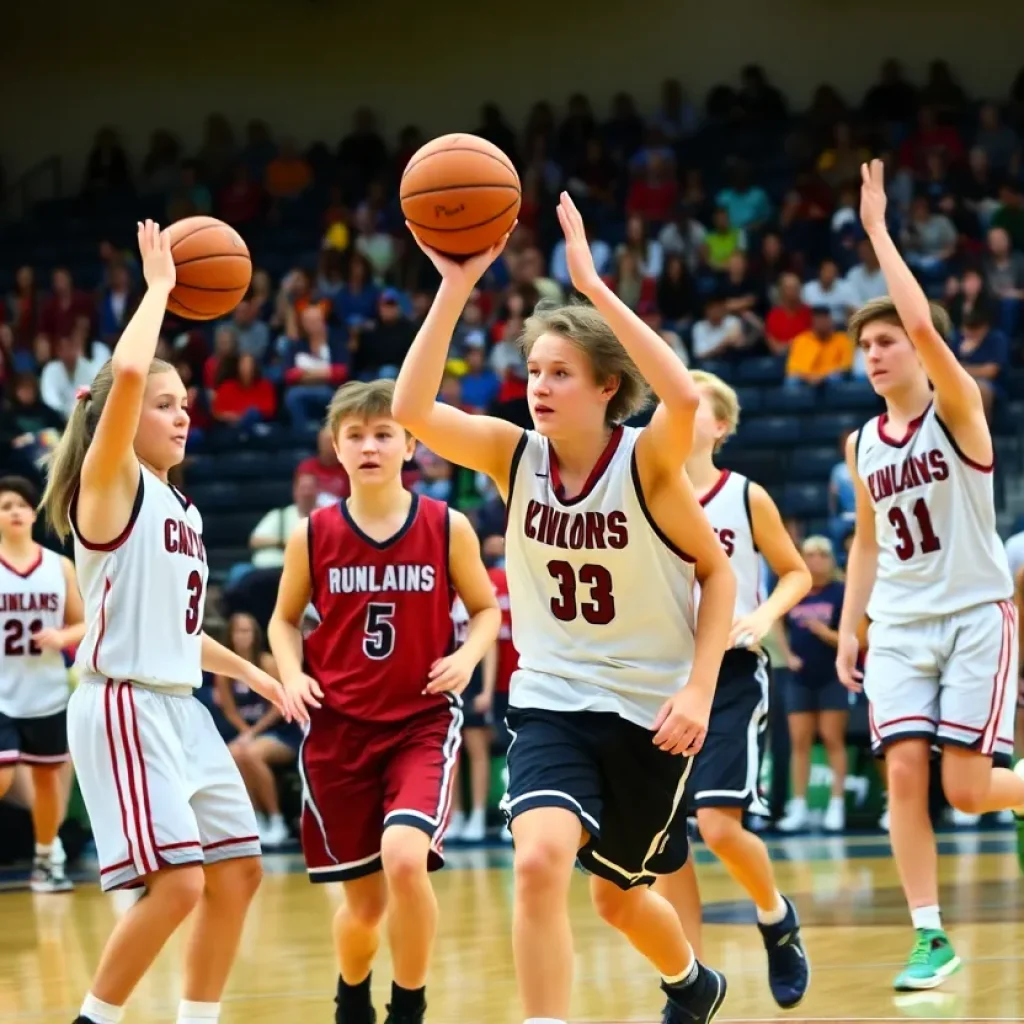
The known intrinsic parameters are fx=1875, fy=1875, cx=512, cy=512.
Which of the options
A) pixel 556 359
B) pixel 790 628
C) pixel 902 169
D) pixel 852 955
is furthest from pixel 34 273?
pixel 556 359

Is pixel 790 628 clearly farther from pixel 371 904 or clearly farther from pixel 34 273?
pixel 34 273

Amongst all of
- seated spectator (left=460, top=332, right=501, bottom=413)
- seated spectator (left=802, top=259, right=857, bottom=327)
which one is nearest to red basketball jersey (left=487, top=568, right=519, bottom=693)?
seated spectator (left=460, top=332, right=501, bottom=413)

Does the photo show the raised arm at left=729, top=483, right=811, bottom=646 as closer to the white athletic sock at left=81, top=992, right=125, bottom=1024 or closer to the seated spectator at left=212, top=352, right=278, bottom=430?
the white athletic sock at left=81, top=992, right=125, bottom=1024

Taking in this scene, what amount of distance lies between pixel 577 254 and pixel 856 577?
8.45 feet

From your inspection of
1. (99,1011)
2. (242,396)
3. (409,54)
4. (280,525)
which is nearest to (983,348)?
(280,525)

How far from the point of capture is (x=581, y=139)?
19.0 metres

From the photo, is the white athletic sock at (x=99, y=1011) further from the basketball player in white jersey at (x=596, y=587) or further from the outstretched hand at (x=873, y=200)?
the outstretched hand at (x=873, y=200)

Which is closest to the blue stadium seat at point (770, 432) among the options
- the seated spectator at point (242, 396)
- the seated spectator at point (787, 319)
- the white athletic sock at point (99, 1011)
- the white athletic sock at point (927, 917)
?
the seated spectator at point (787, 319)

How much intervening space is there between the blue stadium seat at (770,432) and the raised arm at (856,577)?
301 inches

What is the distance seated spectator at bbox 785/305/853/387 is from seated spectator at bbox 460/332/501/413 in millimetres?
2286

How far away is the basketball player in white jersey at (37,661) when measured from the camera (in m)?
9.81

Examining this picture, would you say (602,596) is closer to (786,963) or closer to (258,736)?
(786,963)

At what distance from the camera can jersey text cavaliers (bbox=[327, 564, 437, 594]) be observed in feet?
18.1

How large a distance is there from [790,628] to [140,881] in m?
7.48
